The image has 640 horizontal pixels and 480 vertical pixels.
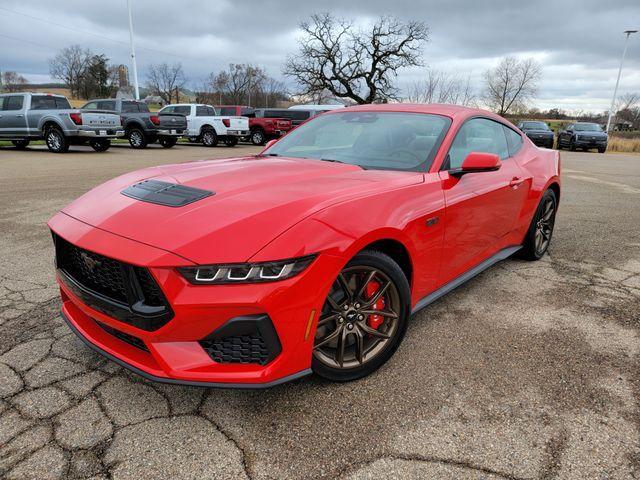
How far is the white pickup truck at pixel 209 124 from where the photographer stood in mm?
19828

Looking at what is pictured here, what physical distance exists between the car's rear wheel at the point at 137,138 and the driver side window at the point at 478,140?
16.0 meters

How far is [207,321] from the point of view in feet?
5.94

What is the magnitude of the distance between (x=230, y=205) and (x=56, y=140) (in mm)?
15071

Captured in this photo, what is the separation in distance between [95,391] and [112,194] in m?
1.04

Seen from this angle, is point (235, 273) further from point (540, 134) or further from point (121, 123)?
point (540, 134)

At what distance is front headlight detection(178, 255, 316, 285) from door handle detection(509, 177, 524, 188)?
2.51 meters

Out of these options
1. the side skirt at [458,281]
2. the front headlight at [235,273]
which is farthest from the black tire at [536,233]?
the front headlight at [235,273]

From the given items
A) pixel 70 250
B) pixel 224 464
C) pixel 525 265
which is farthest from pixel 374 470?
Answer: pixel 525 265

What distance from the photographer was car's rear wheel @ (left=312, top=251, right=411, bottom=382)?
86.2 inches

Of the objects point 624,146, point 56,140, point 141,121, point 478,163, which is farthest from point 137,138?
point 624,146

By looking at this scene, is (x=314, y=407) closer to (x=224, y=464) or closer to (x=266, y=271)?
(x=224, y=464)

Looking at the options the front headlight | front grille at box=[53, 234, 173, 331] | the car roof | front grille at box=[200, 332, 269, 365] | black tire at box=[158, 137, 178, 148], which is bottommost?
front grille at box=[200, 332, 269, 365]

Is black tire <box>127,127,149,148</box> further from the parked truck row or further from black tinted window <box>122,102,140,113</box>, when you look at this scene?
black tinted window <box>122,102,140,113</box>

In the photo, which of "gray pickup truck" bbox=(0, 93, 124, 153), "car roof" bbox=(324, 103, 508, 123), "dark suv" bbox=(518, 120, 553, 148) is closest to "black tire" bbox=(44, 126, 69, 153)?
"gray pickup truck" bbox=(0, 93, 124, 153)
